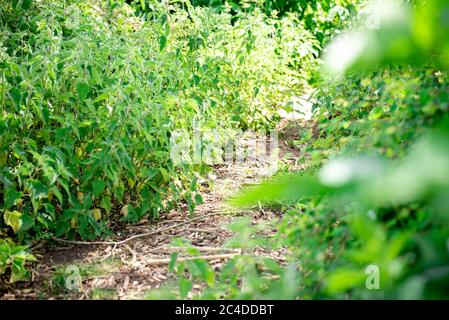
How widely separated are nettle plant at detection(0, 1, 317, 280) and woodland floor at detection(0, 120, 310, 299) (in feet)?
0.30

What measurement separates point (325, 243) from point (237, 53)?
2737 mm

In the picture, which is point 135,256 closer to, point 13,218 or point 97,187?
point 97,187

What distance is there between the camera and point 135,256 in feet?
9.10

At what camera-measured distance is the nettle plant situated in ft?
8.54

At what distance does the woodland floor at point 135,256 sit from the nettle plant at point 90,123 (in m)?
0.09

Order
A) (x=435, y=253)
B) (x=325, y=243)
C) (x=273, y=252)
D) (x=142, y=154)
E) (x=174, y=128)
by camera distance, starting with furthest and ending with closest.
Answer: (x=174, y=128)
(x=142, y=154)
(x=273, y=252)
(x=325, y=243)
(x=435, y=253)

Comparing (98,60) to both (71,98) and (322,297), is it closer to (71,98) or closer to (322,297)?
(71,98)

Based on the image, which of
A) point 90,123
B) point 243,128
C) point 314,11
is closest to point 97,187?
point 90,123

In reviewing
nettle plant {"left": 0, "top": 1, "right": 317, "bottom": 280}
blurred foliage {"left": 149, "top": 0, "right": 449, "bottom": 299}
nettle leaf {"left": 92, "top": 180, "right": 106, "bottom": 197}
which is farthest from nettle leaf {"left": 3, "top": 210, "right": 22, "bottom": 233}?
blurred foliage {"left": 149, "top": 0, "right": 449, "bottom": 299}

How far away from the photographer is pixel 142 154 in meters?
3.02

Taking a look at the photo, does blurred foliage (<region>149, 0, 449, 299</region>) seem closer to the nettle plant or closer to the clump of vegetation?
the clump of vegetation

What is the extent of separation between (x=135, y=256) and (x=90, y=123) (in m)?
0.62

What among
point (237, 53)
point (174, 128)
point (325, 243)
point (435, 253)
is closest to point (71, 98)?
point (174, 128)

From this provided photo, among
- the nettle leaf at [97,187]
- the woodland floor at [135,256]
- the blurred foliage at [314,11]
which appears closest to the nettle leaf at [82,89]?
the nettle leaf at [97,187]
